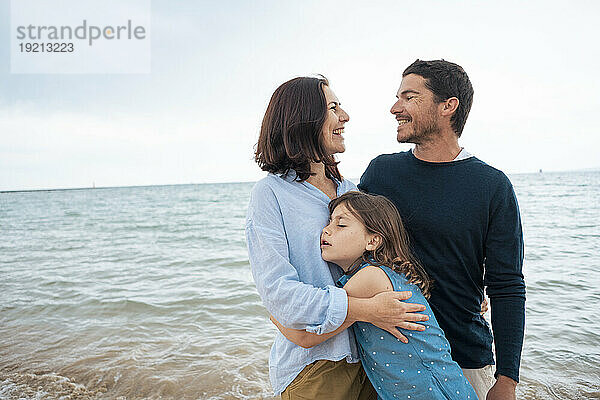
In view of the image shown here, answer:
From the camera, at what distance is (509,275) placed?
1.95 m

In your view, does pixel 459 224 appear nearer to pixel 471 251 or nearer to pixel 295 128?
pixel 471 251

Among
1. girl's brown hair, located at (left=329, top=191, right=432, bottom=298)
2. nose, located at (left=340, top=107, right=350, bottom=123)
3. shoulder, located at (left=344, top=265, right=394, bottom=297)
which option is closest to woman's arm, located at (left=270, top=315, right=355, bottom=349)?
shoulder, located at (left=344, top=265, right=394, bottom=297)

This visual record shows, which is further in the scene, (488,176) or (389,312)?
(488,176)

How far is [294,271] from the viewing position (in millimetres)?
1638

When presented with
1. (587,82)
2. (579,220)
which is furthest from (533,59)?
(587,82)

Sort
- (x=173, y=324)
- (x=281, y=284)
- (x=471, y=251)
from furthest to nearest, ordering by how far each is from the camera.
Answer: (x=173, y=324)
(x=471, y=251)
(x=281, y=284)

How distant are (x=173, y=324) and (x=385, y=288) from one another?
4.60 meters

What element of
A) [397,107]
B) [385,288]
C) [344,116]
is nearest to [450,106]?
[397,107]

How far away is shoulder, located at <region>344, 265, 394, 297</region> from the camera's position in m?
1.66

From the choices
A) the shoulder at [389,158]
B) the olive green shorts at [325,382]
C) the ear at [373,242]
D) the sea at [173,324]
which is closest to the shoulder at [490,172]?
the shoulder at [389,158]

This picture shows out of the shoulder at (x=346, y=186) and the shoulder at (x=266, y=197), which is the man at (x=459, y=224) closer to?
the shoulder at (x=346, y=186)

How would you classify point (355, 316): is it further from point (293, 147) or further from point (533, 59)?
point (533, 59)

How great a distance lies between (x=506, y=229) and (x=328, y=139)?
2.63 feet

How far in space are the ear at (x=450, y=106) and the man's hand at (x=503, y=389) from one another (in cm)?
112
